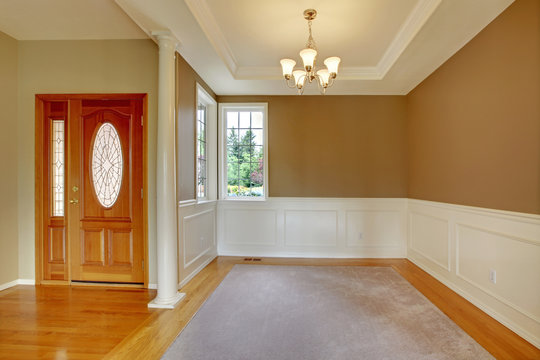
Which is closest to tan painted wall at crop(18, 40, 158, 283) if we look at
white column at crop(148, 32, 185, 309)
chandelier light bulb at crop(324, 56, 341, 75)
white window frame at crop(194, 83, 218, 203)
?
white column at crop(148, 32, 185, 309)

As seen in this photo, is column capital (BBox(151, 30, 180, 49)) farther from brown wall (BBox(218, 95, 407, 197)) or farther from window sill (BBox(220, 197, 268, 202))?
window sill (BBox(220, 197, 268, 202))

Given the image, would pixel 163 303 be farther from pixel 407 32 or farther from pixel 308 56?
pixel 407 32

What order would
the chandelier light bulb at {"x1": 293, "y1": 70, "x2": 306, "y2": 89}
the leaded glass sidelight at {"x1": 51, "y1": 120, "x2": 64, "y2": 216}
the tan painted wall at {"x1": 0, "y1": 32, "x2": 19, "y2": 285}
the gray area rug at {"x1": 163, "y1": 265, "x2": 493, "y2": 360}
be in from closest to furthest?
the gray area rug at {"x1": 163, "y1": 265, "x2": 493, "y2": 360}, the chandelier light bulb at {"x1": 293, "y1": 70, "x2": 306, "y2": 89}, the tan painted wall at {"x1": 0, "y1": 32, "x2": 19, "y2": 285}, the leaded glass sidelight at {"x1": 51, "y1": 120, "x2": 64, "y2": 216}

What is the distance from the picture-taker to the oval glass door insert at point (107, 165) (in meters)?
3.33

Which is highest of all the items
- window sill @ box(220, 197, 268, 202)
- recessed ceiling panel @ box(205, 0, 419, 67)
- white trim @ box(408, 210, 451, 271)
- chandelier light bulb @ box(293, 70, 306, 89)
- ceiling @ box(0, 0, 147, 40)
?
ceiling @ box(0, 0, 147, 40)

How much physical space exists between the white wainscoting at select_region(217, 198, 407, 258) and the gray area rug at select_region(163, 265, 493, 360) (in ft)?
3.65

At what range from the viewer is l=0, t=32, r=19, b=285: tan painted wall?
10.5 ft

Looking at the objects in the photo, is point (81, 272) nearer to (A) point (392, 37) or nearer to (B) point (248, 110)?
(B) point (248, 110)

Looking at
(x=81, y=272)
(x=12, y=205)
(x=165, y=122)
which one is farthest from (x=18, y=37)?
(x=81, y=272)

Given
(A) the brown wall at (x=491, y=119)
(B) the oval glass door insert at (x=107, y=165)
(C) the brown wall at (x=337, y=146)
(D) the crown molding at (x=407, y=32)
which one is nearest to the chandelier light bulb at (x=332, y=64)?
(D) the crown molding at (x=407, y=32)

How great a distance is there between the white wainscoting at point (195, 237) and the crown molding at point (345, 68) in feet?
6.33

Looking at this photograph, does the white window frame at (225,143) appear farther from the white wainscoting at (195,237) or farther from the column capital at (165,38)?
the column capital at (165,38)

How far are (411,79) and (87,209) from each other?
4.65 metres

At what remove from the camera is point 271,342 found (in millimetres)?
2143
